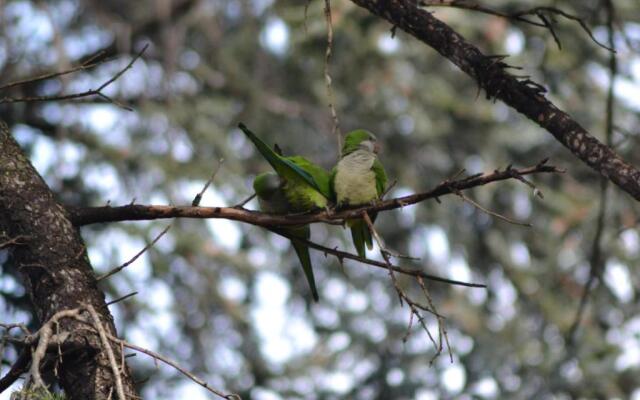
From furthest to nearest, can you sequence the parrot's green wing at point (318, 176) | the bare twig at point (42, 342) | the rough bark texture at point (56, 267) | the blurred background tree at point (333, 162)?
the blurred background tree at point (333, 162)
the parrot's green wing at point (318, 176)
the rough bark texture at point (56, 267)
the bare twig at point (42, 342)

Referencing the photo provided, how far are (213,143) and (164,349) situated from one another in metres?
1.87

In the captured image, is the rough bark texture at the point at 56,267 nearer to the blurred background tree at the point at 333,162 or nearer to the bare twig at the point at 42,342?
the bare twig at the point at 42,342

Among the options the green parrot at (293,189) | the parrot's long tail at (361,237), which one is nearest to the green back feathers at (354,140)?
the green parrot at (293,189)

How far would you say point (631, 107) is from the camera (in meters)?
8.00

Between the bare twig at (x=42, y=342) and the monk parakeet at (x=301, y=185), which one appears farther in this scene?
the monk parakeet at (x=301, y=185)

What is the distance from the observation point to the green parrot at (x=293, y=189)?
321cm

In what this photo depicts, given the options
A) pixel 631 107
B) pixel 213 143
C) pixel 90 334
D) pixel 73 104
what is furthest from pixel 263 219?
pixel 631 107

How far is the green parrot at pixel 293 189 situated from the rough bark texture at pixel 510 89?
636 millimetres

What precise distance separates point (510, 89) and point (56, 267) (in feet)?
5.16

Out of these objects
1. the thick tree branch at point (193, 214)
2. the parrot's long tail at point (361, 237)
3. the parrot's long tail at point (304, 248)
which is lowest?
the thick tree branch at point (193, 214)

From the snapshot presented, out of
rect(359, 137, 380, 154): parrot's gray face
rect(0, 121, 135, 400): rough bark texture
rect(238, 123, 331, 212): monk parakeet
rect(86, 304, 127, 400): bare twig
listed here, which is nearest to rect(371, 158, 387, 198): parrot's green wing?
rect(359, 137, 380, 154): parrot's gray face

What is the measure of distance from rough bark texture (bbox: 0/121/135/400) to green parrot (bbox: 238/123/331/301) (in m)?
0.80

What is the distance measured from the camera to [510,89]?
2926 millimetres

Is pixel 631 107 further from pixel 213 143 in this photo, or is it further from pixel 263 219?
pixel 263 219
